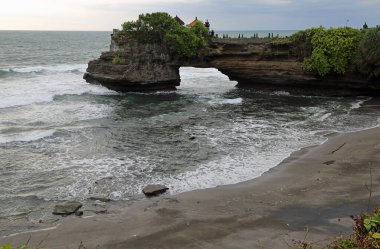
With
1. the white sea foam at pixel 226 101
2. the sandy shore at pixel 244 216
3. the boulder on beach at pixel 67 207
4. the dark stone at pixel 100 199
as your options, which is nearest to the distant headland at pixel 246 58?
the white sea foam at pixel 226 101

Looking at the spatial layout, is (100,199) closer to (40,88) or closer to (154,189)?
(154,189)

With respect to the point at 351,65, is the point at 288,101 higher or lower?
lower

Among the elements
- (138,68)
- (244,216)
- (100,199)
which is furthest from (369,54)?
(100,199)

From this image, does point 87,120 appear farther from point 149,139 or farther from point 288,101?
point 288,101

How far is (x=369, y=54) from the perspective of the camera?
88.5 ft

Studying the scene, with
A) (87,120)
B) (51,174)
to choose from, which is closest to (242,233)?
(51,174)

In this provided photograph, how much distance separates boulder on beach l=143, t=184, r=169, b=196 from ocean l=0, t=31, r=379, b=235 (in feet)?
1.12

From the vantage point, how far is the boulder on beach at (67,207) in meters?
11.7

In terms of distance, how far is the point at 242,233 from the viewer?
10031mm

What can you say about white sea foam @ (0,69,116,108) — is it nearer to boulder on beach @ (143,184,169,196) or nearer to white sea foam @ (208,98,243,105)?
white sea foam @ (208,98,243,105)

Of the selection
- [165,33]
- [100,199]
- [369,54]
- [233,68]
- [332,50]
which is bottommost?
[100,199]

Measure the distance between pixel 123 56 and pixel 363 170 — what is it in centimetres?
2348

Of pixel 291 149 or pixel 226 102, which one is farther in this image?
pixel 226 102

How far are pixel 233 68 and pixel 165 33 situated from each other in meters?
6.16
